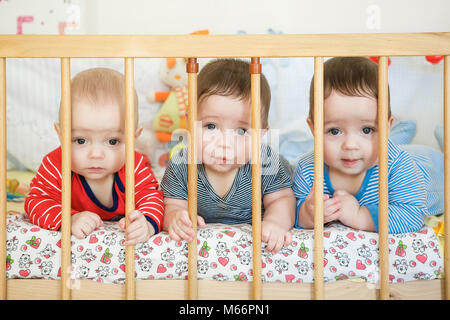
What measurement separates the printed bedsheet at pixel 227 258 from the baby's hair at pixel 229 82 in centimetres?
30

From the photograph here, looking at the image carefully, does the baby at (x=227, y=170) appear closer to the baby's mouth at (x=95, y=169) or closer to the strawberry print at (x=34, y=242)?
the baby's mouth at (x=95, y=169)

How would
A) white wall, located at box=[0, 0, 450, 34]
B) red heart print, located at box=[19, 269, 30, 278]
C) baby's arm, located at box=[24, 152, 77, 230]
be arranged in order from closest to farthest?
red heart print, located at box=[19, 269, 30, 278], baby's arm, located at box=[24, 152, 77, 230], white wall, located at box=[0, 0, 450, 34]

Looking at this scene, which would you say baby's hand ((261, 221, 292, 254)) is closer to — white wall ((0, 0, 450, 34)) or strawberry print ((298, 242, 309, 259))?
strawberry print ((298, 242, 309, 259))

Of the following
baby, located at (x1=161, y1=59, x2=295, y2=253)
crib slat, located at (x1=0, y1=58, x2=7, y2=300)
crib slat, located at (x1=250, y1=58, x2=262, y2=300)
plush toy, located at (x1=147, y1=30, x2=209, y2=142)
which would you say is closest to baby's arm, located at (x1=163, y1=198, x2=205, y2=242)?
baby, located at (x1=161, y1=59, x2=295, y2=253)

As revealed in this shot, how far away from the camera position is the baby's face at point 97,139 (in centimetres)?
115

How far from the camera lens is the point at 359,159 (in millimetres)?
1225

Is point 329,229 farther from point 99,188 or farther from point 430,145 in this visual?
point 430,145

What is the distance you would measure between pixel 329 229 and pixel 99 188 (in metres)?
0.55

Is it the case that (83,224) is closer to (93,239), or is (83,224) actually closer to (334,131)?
(93,239)

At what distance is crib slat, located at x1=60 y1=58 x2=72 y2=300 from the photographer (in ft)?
3.38

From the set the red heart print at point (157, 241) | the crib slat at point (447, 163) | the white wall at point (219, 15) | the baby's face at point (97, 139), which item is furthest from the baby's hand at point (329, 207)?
the white wall at point (219, 15)

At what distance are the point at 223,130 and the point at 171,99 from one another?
3.23ft

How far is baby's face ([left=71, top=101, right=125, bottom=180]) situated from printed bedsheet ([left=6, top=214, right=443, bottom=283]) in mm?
169

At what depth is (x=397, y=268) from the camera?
1.12 meters
